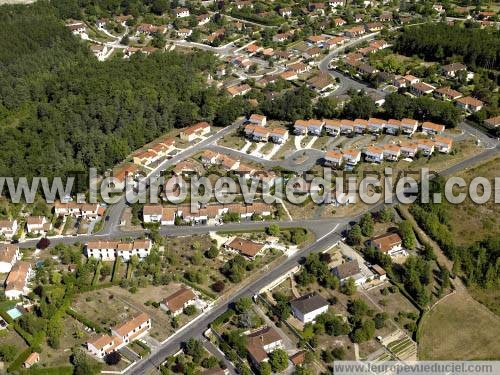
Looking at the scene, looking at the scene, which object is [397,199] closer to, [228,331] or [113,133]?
[228,331]

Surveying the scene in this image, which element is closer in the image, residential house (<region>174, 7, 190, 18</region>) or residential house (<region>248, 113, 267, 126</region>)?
residential house (<region>248, 113, 267, 126</region>)

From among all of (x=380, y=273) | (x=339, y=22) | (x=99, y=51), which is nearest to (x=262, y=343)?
(x=380, y=273)

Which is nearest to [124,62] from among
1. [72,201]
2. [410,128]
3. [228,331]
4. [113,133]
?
[113,133]

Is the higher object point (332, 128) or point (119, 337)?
point (332, 128)

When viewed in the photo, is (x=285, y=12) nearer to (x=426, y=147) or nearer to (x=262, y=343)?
(x=426, y=147)

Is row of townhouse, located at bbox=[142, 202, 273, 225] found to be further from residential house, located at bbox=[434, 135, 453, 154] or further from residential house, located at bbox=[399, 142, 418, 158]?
residential house, located at bbox=[434, 135, 453, 154]

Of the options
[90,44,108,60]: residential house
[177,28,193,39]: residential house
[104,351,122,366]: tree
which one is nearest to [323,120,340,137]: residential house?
[104,351,122,366]: tree
